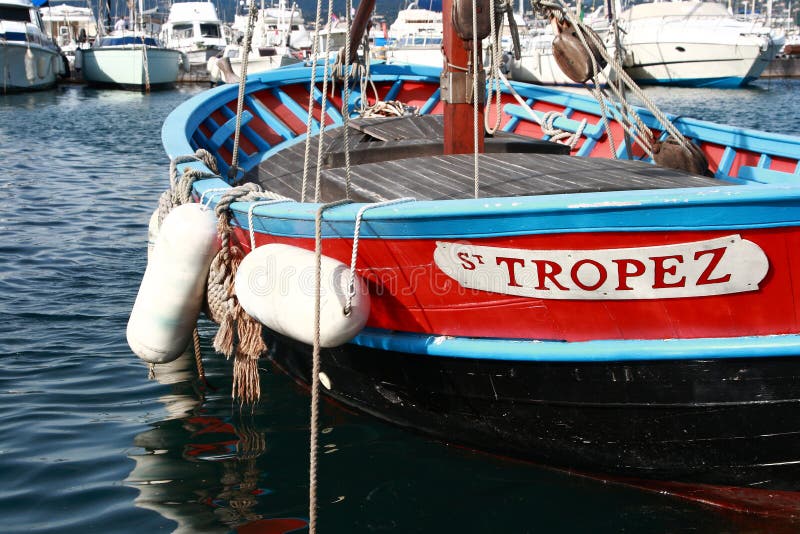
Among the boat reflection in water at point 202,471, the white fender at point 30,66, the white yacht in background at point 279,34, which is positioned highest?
the white yacht in background at point 279,34

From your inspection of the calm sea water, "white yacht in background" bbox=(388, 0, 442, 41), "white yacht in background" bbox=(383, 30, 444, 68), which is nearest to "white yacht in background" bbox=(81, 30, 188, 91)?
"white yacht in background" bbox=(383, 30, 444, 68)

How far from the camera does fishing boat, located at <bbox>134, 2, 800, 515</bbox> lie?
3.46 meters

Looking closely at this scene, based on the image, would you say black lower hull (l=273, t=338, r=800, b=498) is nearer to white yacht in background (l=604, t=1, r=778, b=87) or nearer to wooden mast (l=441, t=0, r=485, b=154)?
wooden mast (l=441, t=0, r=485, b=154)

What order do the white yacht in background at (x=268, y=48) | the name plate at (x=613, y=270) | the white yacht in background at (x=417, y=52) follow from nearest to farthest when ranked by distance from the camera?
the name plate at (x=613, y=270)
the white yacht in background at (x=268, y=48)
the white yacht in background at (x=417, y=52)

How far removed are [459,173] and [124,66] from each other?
3613 centimetres

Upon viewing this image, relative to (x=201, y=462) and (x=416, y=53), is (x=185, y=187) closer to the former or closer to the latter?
(x=201, y=462)

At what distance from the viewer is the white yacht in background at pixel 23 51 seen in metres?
32.8

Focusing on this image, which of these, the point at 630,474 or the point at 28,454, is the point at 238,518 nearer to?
the point at 28,454

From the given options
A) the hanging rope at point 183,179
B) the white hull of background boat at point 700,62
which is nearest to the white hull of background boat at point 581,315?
the hanging rope at point 183,179

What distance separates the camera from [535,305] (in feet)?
12.5

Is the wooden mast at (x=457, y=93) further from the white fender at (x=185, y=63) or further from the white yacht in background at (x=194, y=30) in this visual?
the white yacht in background at (x=194, y=30)

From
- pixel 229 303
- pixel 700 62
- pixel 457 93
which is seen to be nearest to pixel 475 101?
pixel 457 93

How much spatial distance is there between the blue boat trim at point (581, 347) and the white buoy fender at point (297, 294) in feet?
1.35

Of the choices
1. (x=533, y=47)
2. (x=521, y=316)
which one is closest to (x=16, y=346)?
(x=521, y=316)
